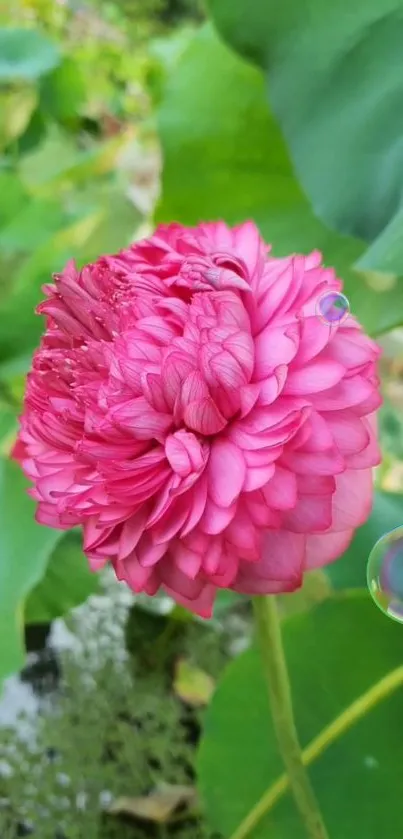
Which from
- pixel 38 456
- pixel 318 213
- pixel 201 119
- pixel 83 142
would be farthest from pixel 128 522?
pixel 83 142

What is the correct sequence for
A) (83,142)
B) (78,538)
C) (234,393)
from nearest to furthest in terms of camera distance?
(234,393) < (78,538) < (83,142)

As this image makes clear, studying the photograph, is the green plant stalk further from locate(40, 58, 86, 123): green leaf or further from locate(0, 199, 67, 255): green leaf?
locate(40, 58, 86, 123): green leaf

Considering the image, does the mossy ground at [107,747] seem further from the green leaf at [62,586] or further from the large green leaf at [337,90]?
the large green leaf at [337,90]

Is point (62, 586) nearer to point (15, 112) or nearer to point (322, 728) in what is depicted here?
point (322, 728)

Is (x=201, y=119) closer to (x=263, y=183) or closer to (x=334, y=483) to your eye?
(x=263, y=183)

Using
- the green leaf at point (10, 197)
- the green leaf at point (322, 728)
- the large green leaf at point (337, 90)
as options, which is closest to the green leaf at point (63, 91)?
the green leaf at point (10, 197)

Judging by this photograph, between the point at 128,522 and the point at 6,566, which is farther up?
the point at 128,522

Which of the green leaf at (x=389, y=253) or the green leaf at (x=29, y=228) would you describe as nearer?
the green leaf at (x=389, y=253)

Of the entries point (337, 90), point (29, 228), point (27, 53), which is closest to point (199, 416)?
point (337, 90)
